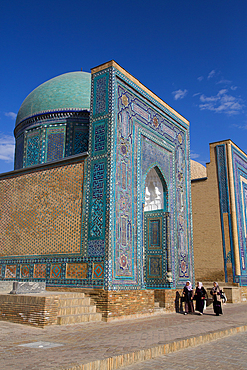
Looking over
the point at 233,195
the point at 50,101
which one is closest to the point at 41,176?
the point at 50,101

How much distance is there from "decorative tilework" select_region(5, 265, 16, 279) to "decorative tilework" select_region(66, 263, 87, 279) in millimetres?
1813

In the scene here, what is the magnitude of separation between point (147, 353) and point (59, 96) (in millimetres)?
9628

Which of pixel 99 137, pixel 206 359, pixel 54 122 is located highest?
pixel 54 122

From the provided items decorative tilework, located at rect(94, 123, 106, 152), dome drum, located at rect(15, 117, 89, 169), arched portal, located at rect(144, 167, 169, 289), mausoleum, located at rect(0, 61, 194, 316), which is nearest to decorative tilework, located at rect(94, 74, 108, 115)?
mausoleum, located at rect(0, 61, 194, 316)

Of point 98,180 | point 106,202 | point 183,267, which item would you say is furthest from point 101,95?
point 183,267

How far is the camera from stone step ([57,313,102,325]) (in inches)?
241

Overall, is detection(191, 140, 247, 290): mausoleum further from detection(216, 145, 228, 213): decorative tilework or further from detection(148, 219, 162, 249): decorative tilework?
detection(148, 219, 162, 249): decorative tilework

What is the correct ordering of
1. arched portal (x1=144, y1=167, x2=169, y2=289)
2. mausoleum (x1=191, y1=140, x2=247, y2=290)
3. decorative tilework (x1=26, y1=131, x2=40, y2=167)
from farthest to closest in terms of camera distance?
mausoleum (x1=191, y1=140, x2=247, y2=290), decorative tilework (x1=26, y1=131, x2=40, y2=167), arched portal (x1=144, y1=167, x2=169, y2=289)

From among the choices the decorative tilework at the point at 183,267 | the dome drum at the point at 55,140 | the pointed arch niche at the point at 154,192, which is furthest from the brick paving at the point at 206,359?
the dome drum at the point at 55,140

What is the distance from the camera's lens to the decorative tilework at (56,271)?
7997mm

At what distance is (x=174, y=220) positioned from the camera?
33.6ft

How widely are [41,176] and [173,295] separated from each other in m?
4.63

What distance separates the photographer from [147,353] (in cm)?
400

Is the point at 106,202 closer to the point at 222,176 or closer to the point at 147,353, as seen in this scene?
the point at 147,353
